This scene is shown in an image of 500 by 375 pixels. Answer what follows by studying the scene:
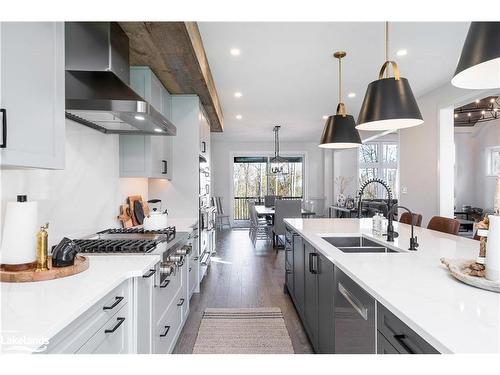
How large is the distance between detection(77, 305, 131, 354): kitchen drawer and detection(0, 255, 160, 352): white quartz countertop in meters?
0.15

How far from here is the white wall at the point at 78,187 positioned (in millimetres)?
1750

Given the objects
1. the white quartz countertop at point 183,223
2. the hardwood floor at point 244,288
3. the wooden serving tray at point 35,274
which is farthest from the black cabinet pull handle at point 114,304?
the white quartz countertop at point 183,223

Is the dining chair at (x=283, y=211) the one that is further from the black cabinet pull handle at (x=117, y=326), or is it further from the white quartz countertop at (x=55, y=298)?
the black cabinet pull handle at (x=117, y=326)

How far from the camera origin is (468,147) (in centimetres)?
893

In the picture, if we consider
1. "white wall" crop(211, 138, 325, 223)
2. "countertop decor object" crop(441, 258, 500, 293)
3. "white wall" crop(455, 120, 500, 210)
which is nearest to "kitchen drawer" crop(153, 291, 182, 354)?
"countertop decor object" crop(441, 258, 500, 293)

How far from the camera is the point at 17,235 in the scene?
1.38 meters

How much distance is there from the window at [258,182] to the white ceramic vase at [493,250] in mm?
8463

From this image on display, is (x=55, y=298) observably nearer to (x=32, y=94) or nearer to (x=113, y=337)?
(x=113, y=337)

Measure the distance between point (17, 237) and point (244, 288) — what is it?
2.80 m

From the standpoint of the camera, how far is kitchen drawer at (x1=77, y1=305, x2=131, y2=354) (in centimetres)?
113

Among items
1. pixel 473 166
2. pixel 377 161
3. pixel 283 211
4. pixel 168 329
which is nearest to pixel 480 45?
pixel 168 329
